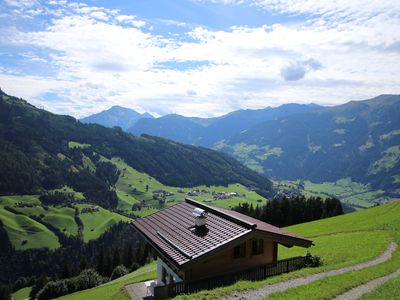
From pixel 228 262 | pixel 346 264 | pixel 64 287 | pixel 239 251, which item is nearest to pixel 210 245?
pixel 228 262

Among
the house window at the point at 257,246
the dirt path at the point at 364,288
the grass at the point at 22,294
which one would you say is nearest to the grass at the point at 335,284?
the dirt path at the point at 364,288

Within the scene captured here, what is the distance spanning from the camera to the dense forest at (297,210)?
11088cm

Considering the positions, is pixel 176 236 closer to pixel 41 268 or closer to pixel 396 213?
pixel 396 213

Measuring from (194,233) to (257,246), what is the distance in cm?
490

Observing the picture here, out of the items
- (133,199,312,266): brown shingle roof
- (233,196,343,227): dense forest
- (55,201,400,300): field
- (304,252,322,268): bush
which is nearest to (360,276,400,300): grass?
(55,201,400,300): field

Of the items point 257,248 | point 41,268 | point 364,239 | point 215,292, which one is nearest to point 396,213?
point 364,239

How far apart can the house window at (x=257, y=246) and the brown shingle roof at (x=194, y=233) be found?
40.0 inches

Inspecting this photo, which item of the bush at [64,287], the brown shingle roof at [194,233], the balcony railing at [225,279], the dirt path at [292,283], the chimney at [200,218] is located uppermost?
the chimney at [200,218]

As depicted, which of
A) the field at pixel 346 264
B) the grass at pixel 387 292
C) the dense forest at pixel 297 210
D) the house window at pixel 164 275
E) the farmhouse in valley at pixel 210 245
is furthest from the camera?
the dense forest at pixel 297 210

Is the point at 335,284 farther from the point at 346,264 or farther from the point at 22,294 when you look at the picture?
the point at 22,294

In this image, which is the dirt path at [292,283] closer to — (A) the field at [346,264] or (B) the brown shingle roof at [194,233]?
(A) the field at [346,264]

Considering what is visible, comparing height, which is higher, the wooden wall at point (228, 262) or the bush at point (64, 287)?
the wooden wall at point (228, 262)

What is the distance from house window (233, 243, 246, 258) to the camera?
1083 inches

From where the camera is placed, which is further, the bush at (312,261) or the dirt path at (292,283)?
the bush at (312,261)
